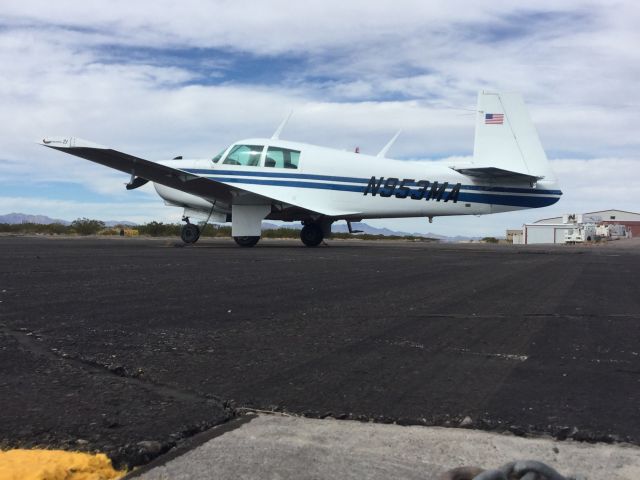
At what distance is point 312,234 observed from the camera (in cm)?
2014

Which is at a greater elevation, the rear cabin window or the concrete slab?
the rear cabin window

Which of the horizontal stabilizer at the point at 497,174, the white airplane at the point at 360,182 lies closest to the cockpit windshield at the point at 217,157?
the white airplane at the point at 360,182

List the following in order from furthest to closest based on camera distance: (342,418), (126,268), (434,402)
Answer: (126,268), (434,402), (342,418)

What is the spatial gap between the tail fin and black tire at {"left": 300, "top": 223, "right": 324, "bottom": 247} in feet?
17.4

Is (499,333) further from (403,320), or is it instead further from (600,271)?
(600,271)

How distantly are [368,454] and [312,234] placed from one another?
17835 millimetres

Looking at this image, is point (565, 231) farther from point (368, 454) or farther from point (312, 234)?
point (368, 454)

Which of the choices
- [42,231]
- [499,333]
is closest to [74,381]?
[499,333]

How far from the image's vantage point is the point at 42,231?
127ft

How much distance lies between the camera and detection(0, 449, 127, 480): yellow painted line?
2096mm

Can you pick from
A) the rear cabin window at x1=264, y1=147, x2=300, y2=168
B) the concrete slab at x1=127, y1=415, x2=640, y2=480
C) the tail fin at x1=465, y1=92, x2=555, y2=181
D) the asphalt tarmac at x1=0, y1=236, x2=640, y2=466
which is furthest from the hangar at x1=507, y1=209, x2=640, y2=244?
the concrete slab at x1=127, y1=415, x2=640, y2=480

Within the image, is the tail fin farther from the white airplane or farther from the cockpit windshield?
the cockpit windshield

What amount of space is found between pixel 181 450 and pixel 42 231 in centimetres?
4008

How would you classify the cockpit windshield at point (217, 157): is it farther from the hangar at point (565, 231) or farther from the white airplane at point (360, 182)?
the hangar at point (565, 231)
